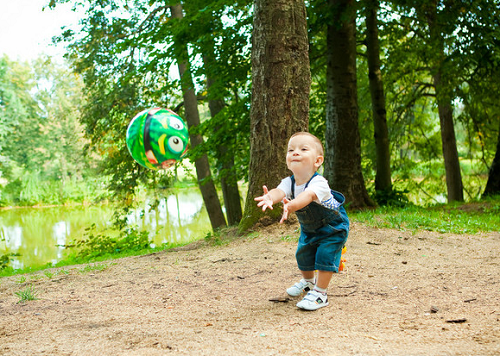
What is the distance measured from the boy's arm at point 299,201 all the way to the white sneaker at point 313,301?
0.87 meters

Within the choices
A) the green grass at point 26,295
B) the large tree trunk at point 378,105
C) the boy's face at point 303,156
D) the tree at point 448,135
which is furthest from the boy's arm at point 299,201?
the tree at point 448,135

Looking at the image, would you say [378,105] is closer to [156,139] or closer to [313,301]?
[156,139]

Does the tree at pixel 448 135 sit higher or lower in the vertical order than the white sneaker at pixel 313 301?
higher

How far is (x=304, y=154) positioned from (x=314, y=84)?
1345cm

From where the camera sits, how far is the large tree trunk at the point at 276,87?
22.1ft

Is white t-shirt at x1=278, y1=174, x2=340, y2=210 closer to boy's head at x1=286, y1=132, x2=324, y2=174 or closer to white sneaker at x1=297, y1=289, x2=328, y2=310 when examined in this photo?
boy's head at x1=286, y1=132, x2=324, y2=174

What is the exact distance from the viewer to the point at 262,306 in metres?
3.97

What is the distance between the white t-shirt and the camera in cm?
359

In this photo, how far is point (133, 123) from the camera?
5.63 metres

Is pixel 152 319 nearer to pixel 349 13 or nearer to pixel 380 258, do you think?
pixel 380 258

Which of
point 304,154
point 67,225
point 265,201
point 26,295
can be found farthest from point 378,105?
point 67,225

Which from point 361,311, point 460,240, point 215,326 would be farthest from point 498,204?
point 215,326

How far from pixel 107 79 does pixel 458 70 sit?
34.8ft

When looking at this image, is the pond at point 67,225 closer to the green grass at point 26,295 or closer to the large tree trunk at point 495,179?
the large tree trunk at point 495,179
